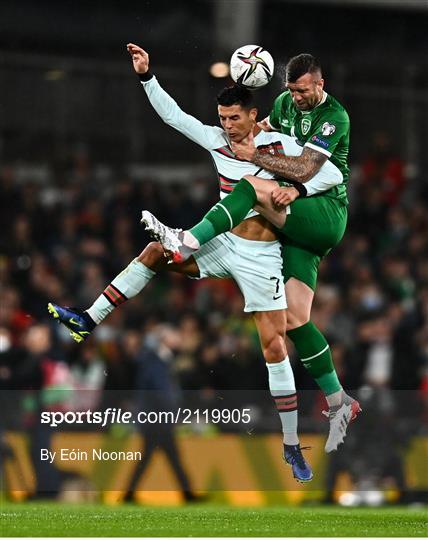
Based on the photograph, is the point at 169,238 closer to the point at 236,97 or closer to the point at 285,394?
the point at 236,97

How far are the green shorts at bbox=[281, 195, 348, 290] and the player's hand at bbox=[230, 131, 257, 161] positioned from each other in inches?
17.8

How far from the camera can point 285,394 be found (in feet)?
33.7

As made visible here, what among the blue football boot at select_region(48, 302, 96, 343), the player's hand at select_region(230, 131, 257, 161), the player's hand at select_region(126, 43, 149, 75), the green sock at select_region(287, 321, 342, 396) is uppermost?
the player's hand at select_region(126, 43, 149, 75)

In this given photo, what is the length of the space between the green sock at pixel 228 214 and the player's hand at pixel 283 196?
0.14 m

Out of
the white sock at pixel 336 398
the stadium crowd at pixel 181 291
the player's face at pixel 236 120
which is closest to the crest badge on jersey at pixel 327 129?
the player's face at pixel 236 120

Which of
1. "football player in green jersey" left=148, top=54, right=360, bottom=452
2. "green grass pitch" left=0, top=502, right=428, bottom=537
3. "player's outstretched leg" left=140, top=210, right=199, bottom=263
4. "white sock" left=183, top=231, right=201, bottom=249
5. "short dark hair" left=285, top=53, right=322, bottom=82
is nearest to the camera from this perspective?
"green grass pitch" left=0, top=502, right=428, bottom=537

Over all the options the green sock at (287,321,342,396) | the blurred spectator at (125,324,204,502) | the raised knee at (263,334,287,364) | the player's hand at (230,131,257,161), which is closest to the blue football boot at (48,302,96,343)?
the raised knee at (263,334,287,364)

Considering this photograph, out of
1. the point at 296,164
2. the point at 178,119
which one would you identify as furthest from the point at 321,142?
the point at 178,119

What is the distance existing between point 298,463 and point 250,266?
1473mm

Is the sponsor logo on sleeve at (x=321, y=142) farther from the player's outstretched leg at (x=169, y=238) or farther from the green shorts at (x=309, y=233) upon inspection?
the player's outstretched leg at (x=169, y=238)

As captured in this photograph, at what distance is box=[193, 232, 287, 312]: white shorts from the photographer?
9938 millimetres

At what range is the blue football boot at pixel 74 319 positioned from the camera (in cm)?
994

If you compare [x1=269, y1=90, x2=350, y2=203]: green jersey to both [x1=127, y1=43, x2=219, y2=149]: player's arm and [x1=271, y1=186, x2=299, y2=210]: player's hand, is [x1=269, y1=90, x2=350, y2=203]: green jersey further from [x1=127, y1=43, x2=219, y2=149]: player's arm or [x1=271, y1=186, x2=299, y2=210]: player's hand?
[x1=127, y1=43, x2=219, y2=149]: player's arm

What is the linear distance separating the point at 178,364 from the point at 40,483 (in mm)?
2581
